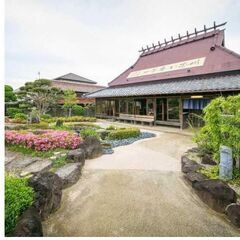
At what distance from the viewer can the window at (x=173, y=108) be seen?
14.9 m

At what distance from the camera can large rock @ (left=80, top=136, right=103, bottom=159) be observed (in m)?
6.81

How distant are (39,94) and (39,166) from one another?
1524 centimetres

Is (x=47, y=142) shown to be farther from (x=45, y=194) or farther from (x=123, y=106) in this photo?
(x=123, y=106)

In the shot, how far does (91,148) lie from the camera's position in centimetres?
700

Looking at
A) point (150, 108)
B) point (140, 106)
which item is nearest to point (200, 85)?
point (150, 108)

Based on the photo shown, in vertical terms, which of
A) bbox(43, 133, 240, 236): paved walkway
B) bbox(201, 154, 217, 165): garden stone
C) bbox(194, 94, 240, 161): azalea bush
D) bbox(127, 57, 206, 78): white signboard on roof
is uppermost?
Answer: bbox(127, 57, 206, 78): white signboard on roof

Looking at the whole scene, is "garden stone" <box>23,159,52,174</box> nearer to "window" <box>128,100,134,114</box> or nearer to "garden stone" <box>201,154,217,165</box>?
"garden stone" <box>201,154,217,165</box>

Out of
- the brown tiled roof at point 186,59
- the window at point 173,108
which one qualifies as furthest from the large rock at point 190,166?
the window at point 173,108

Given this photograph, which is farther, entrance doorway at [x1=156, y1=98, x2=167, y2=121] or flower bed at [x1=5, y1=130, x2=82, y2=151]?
entrance doorway at [x1=156, y1=98, x2=167, y2=121]

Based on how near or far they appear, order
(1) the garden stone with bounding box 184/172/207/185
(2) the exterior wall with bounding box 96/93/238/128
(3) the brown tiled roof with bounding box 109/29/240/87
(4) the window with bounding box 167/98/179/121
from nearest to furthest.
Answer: (1) the garden stone with bounding box 184/172/207/185 < (2) the exterior wall with bounding box 96/93/238/128 < (3) the brown tiled roof with bounding box 109/29/240/87 < (4) the window with bounding box 167/98/179/121

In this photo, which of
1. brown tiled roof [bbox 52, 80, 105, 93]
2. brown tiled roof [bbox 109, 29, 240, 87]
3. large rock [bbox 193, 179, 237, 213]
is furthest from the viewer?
brown tiled roof [bbox 52, 80, 105, 93]

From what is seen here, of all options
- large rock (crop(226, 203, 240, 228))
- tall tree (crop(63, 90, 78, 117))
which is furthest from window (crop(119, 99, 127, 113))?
large rock (crop(226, 203, 240, 228))

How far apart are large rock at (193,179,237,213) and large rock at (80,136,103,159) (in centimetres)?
377

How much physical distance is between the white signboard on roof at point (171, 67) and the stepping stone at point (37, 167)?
12.9m
